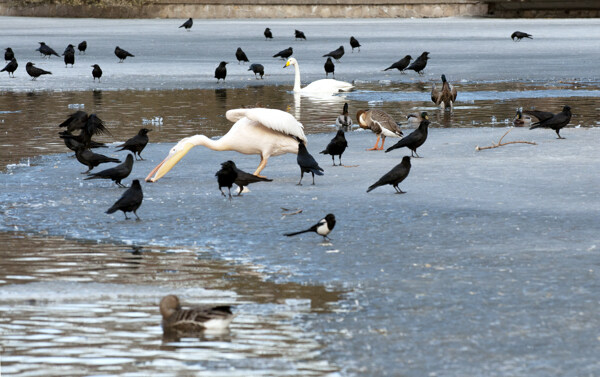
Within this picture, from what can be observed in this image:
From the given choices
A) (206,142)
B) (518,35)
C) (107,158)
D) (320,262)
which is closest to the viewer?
(320,262)

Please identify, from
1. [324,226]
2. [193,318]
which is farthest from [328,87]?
[193,318]

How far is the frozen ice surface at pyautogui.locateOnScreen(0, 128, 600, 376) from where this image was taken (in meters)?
5.63

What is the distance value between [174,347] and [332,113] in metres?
14.6

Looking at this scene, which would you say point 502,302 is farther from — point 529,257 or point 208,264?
point 208,264

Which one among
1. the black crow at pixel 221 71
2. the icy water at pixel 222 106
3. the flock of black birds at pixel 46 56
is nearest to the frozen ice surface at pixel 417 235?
the icy water at pixel 222 106

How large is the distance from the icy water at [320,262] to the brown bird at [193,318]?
0.35 feet

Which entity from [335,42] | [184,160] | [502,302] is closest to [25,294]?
[502,302]

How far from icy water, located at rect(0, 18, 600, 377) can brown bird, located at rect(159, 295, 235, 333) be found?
0.35ft

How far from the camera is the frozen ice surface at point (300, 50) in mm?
28312

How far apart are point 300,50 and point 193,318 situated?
3304 cm

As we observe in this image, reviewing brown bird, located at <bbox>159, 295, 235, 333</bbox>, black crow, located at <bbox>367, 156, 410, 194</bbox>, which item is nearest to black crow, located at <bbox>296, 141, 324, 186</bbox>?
black crow, located at <bbox>367, 156, 410, 194</bbox>

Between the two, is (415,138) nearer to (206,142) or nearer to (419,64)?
(206,142)

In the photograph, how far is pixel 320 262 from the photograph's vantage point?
7.64 meters

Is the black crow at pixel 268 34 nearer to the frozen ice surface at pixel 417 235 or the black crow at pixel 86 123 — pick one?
the frozen ice surface at pixel 417 235
